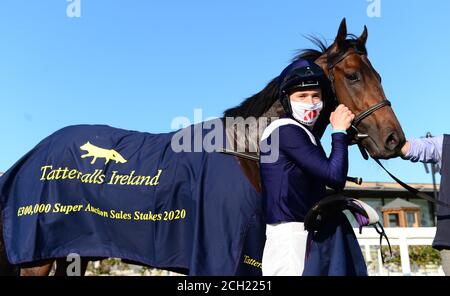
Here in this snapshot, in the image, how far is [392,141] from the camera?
3.47m

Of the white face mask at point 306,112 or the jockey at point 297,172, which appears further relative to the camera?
the white face mask at point 306,112

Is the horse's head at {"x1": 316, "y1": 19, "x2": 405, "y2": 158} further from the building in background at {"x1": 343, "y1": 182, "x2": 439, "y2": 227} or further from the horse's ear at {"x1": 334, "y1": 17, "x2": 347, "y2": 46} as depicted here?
the building in background at {"x1": 343, "y1": 182, "x2": 439, "y2": 227}

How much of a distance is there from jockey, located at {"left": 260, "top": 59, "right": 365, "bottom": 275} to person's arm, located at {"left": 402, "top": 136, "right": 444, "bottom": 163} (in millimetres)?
1172

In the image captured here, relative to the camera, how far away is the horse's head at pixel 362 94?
347cm

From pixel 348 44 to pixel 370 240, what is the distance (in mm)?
4248

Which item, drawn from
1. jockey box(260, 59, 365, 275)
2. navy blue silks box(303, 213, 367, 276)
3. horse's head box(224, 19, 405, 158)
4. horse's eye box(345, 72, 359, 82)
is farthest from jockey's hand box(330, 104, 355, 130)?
horse's eye box(345, 72, 359, 82)

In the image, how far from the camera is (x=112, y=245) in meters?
4.05

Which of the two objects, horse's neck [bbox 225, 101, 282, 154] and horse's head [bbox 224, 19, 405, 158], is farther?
horse's neck [bbox 225, 101, 282, 154]

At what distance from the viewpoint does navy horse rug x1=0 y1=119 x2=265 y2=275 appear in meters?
3.48

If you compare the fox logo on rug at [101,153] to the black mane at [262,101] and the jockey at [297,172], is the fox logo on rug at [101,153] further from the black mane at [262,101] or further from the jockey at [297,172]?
the jockey at [297,172]

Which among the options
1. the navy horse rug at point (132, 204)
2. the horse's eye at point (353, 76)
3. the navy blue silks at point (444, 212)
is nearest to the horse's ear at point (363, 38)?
the horse's eye at point (353, 76)

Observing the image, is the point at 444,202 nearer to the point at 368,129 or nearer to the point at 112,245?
the point at 368,129
